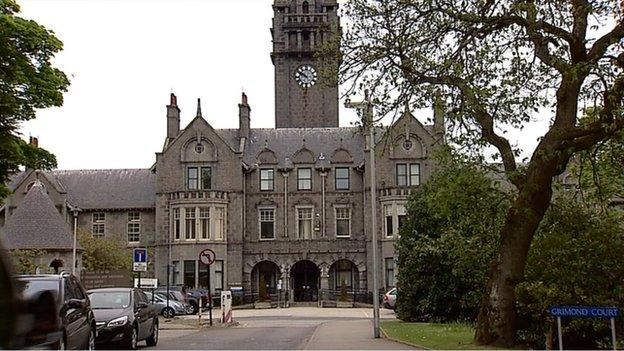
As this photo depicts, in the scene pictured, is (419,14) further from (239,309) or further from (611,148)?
(239,309)

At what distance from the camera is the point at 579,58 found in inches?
675

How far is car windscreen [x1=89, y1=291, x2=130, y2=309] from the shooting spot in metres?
19.6

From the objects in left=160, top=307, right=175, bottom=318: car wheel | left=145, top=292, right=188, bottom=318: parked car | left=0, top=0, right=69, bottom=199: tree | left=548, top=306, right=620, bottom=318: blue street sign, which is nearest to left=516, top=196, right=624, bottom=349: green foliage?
left=548, top=306, right=620, bottom=318: blue street sign

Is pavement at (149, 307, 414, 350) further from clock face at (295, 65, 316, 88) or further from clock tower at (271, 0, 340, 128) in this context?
clock face at (295, 65, 316, 88)

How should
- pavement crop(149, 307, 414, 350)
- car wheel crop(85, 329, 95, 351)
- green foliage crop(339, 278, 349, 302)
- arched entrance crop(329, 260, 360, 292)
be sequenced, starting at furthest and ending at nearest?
arched entrance crop(329, 260, 360, 292)
green foliage crop(339, 278, 349, 302)
pavement crop(149, 307, 414, 350)
car wheel crop(85, 329, 95, 351)

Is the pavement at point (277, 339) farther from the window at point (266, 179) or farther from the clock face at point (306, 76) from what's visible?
the clock face at point (306, 76)

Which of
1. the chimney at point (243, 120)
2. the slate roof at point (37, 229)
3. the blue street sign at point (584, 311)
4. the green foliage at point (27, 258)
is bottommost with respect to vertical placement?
the blue street sign at point (584, 311)

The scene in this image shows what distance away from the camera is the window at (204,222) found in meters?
59.3

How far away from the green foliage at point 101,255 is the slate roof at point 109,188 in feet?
28.6

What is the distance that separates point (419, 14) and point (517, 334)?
24.6ft

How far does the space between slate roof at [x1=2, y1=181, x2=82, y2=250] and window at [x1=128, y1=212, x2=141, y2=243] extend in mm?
13540

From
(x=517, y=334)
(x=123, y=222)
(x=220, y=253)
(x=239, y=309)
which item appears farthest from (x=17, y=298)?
(x=123, y=222)

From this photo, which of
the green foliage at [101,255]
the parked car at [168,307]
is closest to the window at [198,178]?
the green foliage at [101,255]

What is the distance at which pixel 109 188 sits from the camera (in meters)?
65.8
